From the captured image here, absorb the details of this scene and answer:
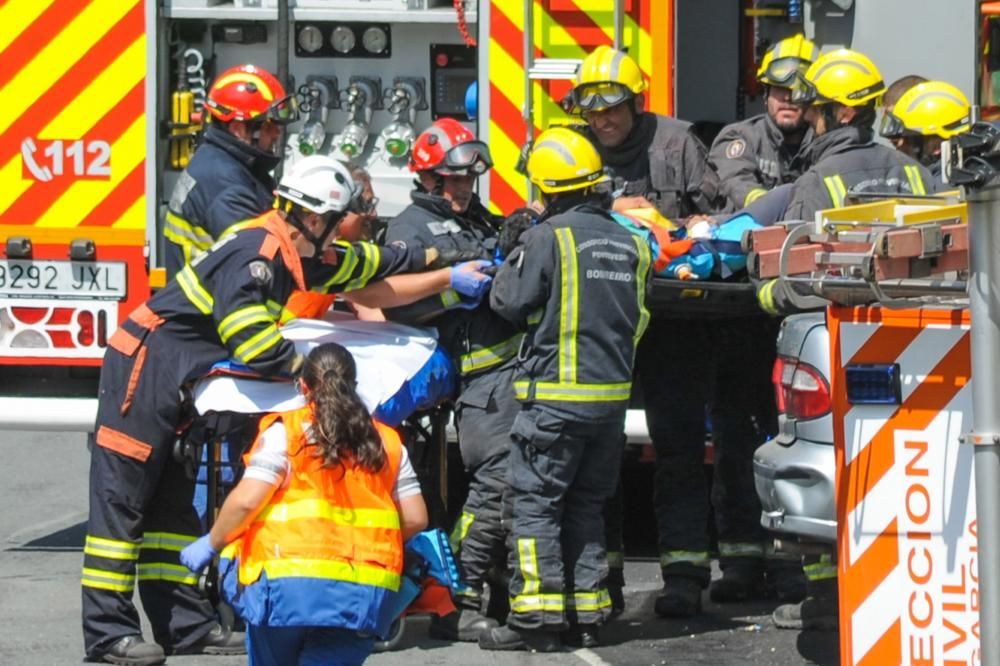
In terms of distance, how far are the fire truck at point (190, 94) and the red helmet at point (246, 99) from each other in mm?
888

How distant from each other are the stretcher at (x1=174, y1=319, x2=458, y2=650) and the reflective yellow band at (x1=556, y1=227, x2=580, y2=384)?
43 cm

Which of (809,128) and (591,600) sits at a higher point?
(809,128)

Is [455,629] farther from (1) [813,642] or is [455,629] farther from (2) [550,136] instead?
(2) [550,136]

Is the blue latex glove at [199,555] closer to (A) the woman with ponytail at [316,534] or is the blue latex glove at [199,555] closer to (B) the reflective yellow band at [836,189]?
(A) the woman with ponytail at [316,534]

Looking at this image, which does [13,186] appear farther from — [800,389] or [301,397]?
[800,389]

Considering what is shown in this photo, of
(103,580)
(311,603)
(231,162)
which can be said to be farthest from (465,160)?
(311,603)

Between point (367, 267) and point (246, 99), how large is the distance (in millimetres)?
735

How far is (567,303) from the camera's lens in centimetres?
624

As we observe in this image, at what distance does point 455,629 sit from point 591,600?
0.48 metres

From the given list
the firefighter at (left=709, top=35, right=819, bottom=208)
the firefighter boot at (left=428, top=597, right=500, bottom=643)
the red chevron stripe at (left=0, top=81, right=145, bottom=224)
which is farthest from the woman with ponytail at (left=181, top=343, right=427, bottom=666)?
the red chevron stripe at (left=0, top=81, right=145, bottom=224)

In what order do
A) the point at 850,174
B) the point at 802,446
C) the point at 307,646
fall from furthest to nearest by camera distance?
the point at 850,174
the point at 802,446
the point at 307,646

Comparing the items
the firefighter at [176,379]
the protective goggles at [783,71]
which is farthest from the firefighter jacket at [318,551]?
the protective goggles at [783,71]

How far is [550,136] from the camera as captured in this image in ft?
21.1

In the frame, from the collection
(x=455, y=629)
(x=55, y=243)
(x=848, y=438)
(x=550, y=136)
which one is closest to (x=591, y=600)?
(x=455, y=629)
